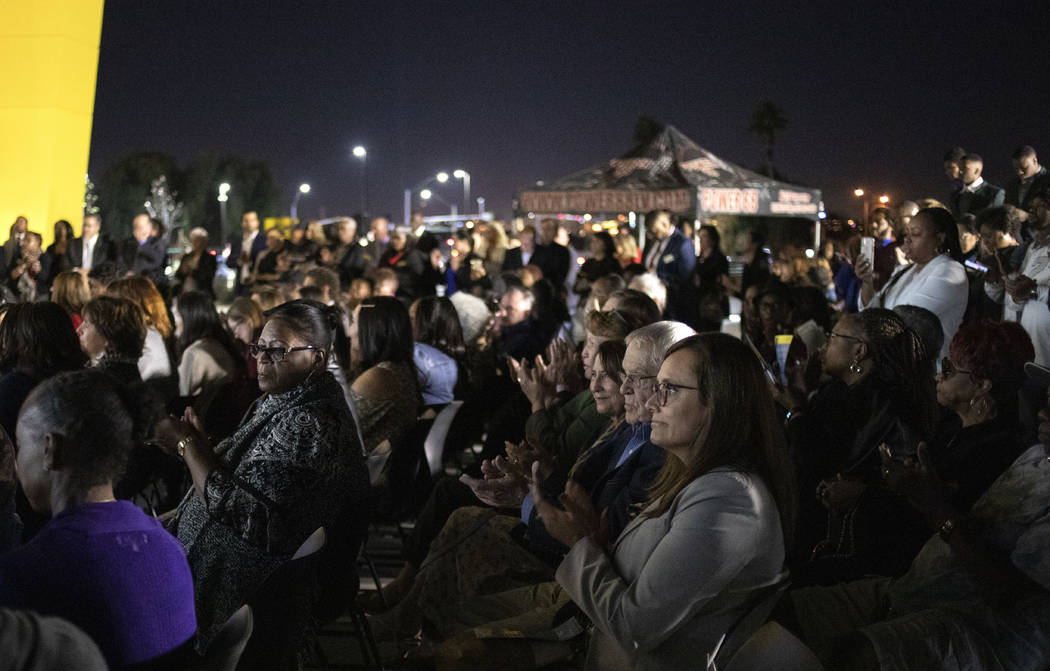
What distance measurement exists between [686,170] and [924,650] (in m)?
12.6

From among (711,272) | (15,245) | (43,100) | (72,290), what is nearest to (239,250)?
(15,245)

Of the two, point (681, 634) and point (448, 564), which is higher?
point (681, 634)

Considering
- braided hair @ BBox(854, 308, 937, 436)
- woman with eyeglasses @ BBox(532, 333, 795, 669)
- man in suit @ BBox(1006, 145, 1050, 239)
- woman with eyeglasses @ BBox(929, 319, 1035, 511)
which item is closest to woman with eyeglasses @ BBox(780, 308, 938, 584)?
braided hair @ BBox(854, 308, 937, 436)

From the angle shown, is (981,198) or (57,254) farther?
(57,254)

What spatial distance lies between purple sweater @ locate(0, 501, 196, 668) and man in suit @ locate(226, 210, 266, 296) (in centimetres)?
1092

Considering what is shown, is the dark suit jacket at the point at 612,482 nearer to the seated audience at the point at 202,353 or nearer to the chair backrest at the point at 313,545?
the chair backrest at the point at 313,545

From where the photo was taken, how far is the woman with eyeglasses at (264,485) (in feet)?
11.4

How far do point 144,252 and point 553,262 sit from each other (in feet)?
15.9

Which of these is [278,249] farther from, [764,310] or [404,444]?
[404,444]

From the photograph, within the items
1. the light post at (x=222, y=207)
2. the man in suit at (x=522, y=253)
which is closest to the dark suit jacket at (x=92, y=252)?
the man in suit at (x=522, y=253)

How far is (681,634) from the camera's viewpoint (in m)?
2.46

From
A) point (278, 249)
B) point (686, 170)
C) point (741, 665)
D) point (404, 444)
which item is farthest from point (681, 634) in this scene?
point (686, 170)

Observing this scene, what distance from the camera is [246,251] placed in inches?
530

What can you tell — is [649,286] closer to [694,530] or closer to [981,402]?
[981,402]
